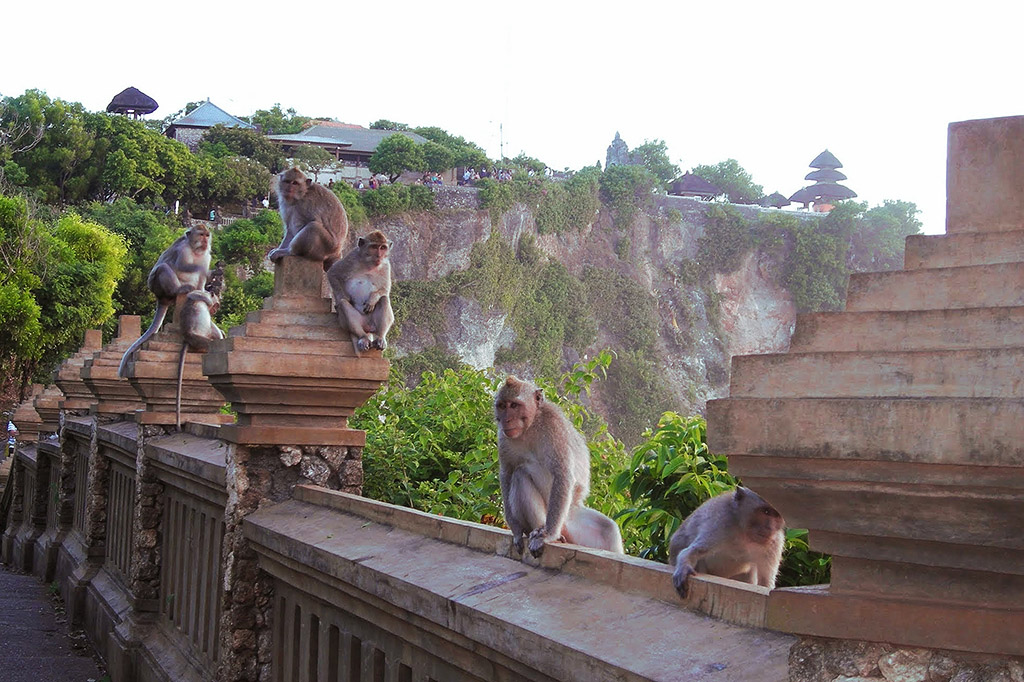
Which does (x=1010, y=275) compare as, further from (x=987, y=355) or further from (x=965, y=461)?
(x=965, y=461)

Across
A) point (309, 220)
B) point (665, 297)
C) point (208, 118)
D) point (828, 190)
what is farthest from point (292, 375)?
point (828, 190)

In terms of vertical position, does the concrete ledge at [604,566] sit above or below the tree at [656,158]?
below

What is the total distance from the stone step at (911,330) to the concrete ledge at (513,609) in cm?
52

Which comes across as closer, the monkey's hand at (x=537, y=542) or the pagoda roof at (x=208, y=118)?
the monkey's hand at (x=537, y=542)

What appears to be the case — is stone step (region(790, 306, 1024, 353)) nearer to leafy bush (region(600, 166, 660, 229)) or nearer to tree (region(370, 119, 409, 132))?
leafy bush (region(600, 166, 660, 229))

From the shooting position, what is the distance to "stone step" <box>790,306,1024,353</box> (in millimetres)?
1501

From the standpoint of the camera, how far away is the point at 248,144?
195ft

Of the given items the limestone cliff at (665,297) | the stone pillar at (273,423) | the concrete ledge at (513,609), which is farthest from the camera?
the limestone cliff at (665,297)

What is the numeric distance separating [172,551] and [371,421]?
1.94m

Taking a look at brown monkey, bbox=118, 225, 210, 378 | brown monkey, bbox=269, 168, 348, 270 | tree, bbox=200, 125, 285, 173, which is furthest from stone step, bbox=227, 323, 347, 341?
tree, bbox=200, 125, 285, 173

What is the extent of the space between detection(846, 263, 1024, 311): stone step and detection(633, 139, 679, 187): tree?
8200cm

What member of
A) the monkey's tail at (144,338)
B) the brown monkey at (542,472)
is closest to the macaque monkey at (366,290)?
the brown monkey at (542,472)

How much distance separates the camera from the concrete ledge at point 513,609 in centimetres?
192

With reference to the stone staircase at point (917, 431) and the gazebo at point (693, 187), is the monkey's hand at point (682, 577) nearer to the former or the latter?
the stone staircase at point (917, 431)
